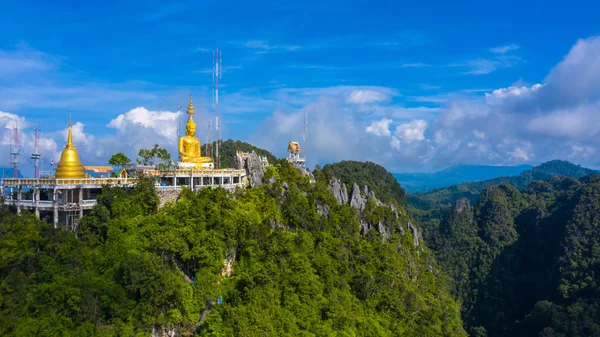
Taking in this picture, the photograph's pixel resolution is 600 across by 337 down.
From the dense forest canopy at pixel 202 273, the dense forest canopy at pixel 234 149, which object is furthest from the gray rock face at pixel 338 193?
the dense forest canopy at pixel 234 149

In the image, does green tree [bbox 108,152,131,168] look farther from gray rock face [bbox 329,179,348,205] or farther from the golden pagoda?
gray rock face [bbox 329,179,348,205]

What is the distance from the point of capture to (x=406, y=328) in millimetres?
33875

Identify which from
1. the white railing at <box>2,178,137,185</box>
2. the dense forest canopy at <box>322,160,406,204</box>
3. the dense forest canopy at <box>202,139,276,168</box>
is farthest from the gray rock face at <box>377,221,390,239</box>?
the dense forest canopy at <box>202,139,276,168</box>

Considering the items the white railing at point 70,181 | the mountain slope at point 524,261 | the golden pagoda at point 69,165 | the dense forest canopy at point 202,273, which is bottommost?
the mountain slope at point 524,261

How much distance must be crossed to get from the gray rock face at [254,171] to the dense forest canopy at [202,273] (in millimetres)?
2007

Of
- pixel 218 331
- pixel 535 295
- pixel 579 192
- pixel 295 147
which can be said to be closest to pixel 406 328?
pixel 218 331

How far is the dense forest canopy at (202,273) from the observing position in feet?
75.7

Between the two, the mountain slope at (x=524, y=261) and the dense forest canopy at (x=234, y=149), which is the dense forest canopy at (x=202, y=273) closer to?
the mountain slope at (x=524, y=261)

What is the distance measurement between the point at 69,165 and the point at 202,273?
505 inches

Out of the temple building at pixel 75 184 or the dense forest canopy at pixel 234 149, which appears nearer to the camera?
the temple building at pixel 75 184

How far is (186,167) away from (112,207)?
814cm

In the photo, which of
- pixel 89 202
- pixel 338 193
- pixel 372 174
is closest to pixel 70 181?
pixel 89 202

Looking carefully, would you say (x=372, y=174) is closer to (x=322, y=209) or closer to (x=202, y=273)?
(x=322, y=209)

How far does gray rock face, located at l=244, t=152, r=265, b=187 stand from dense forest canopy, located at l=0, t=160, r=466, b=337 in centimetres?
201
